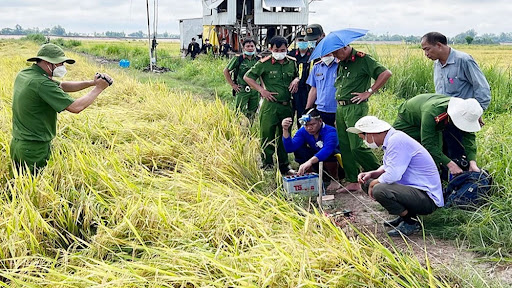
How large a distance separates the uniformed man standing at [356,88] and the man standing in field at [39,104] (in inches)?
80.9

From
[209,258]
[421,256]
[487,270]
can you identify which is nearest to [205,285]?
[209,258]

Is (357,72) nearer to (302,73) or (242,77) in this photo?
(302,73)

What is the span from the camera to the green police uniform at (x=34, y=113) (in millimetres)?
3430

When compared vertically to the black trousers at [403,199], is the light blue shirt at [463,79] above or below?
above

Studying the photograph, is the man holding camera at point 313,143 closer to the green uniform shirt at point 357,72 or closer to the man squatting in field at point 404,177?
the green uniform shirt at point 357,72

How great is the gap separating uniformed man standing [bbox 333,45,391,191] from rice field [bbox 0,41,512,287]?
2.76 feet


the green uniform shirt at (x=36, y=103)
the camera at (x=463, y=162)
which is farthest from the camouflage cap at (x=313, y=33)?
the green uniform shirt at (x=36, y=103)

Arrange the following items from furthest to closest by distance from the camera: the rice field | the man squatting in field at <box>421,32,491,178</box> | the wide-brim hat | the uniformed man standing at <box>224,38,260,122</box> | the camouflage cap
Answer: the uniformed man standing at <box>224,38,260,122</box> → the camouflage cap → the man squatting in field at <box>421,32,491,178</box> → the wide-brim hat → the rice field

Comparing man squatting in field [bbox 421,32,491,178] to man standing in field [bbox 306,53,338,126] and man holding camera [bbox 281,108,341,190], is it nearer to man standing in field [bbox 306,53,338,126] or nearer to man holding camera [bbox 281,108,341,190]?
man standing in field [bbox 306,53,338,126]

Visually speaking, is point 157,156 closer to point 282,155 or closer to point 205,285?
point 282,155

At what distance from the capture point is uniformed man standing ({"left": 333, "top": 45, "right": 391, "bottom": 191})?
3959mm

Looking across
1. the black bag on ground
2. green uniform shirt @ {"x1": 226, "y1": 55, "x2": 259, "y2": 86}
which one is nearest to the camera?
the black bag on ground

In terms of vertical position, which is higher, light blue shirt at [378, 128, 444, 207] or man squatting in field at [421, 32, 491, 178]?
man squatting in field at [421, 32, 491, 178]

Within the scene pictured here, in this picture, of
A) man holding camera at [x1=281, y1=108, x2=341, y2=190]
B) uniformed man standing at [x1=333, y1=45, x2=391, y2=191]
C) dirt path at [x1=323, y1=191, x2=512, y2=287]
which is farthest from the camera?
man holding camera at [x1=281, y1=108, x2=341, y2=190]
